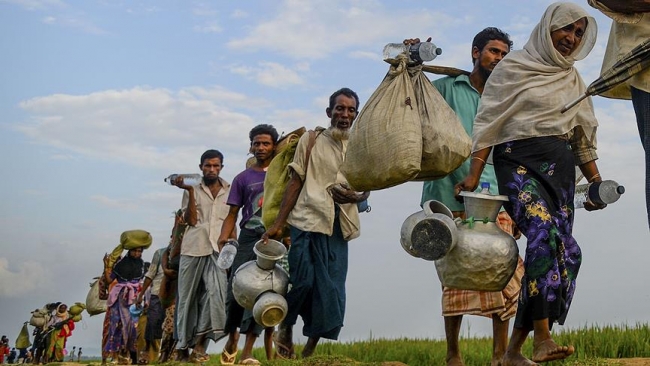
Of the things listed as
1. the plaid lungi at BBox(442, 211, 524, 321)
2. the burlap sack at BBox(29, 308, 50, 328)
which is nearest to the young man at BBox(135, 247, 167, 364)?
the plaid lungi at BBox(442, 211, 524, 321)

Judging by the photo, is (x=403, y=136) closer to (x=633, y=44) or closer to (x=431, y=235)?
(x=431, y=235)

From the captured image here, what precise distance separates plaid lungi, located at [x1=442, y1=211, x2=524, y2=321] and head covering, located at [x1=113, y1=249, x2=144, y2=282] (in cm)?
846

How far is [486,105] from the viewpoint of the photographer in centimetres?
571

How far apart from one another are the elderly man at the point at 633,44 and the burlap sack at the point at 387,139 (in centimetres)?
100

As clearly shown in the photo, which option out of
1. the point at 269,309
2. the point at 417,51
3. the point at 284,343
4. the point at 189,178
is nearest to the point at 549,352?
the point at 417,51

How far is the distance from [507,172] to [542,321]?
84 centimetres

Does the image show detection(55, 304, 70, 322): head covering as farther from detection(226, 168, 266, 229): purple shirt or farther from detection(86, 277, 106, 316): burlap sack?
detection(226, 168, 266, 229): purple shirt

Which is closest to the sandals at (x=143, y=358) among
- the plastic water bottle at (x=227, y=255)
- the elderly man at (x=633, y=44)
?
the plastic water bottle at (x=227, y=255)

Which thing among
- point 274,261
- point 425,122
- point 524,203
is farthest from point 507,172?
point 274,261

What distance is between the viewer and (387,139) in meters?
5.16

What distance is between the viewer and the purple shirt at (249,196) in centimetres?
876

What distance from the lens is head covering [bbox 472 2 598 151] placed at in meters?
5.57

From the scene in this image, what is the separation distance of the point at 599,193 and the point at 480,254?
1103 mm

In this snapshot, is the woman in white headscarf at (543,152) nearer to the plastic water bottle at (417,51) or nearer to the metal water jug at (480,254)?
the metal water jug at (480,254)
